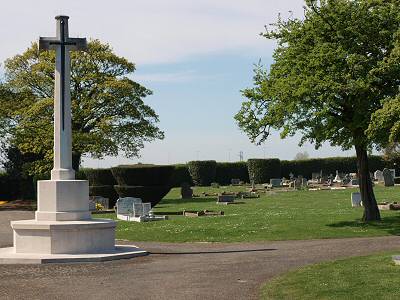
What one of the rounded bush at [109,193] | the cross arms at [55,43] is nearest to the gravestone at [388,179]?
the rounded bush at [109,193]

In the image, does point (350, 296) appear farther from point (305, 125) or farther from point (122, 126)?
point (122, 126)

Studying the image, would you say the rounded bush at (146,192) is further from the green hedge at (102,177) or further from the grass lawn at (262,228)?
the grass lawn at (262,228)

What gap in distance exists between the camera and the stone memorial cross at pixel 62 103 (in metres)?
17.5

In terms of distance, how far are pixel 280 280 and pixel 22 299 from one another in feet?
15.8

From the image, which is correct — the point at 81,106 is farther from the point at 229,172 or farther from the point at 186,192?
the point at 229,172

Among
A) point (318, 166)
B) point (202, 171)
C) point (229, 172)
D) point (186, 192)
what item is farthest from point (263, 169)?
point (186, 192)

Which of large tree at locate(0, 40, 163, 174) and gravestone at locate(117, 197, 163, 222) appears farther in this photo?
→ large tree at locate(0, 40, 163, 174)

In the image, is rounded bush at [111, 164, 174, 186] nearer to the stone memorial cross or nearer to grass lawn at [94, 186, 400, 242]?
grass lawn at [94, 186, 400, 242]

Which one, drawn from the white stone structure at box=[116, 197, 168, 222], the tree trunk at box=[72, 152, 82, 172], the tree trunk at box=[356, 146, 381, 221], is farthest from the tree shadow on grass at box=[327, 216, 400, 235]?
the tree trunk at box=[72, 152, 82, 172]

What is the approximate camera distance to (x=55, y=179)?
1742cm

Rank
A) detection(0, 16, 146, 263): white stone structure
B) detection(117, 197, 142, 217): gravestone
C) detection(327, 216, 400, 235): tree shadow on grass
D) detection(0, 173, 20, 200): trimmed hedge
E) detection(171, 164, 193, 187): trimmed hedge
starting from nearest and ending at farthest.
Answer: detection(0, 16, 146, 263): white stone structure → detection(327, 216, 400, 235): tree shadow on grass → detection(117, 197, 142, 217): gravestone → detection(0, 173, 20, 200): trimmed hedge → detection(171, 164, 193, 187): trimmed hedge

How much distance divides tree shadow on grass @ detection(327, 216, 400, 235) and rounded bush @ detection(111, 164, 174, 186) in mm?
15157

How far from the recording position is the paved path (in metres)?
11.4

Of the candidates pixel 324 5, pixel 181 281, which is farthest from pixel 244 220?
pixel 181 281
